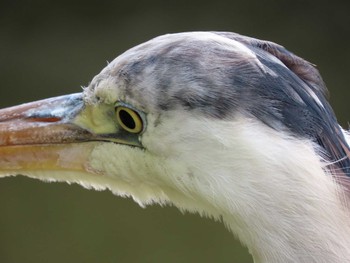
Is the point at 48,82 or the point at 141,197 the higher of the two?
the point at 141,197

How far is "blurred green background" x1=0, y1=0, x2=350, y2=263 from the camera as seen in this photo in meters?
3.28

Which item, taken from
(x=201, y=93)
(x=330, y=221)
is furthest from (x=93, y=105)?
(x=330, y=221)

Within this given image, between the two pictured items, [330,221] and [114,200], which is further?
[114,200]

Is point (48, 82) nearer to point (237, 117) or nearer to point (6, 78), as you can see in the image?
point (6, 78)

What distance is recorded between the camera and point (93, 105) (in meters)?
1.38

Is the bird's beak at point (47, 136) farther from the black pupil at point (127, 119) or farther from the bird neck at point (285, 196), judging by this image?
the bird neck at point (285, 196)

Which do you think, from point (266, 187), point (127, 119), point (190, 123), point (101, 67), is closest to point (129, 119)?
point (127, 119)

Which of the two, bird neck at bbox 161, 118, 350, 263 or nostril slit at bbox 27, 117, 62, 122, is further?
nostril slit at bbox 27, 117, 62, 122

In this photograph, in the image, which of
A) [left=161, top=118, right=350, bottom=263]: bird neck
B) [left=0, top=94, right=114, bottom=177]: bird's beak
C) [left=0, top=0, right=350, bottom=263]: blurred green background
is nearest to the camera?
[left=161, top=118, right=350, bottom=263]: bird neck

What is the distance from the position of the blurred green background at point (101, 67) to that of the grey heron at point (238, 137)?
6.38ft

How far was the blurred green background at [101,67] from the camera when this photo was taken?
3.28 metres

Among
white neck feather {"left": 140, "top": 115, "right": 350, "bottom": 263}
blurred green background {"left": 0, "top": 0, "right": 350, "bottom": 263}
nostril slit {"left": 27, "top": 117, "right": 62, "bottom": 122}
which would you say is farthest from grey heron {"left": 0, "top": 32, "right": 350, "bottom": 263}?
blurred green background {"left": 0, "top": 0, "right": 350, "bottom": 263}

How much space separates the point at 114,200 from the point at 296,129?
2295 mm

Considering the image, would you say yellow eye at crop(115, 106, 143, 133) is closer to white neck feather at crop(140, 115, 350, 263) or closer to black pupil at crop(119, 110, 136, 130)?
black pupil at crop(119, 110, 136, 130)
